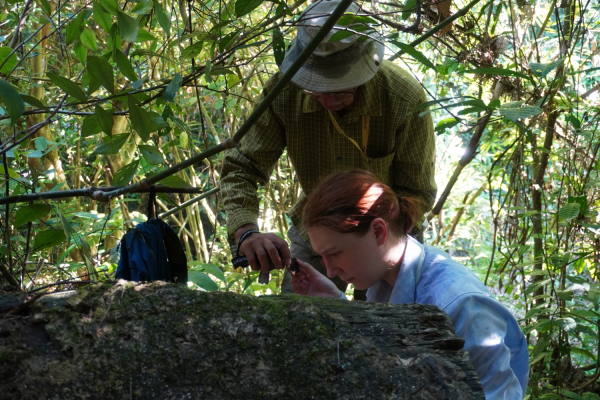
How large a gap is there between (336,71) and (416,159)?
0.57m

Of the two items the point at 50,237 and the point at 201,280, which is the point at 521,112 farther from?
the point at 50,237

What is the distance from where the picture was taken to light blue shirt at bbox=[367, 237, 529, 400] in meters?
1.24

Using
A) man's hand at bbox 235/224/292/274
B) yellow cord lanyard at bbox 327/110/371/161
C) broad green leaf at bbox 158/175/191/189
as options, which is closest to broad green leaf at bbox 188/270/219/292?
broad green leaf at bbox 158/175/191/189

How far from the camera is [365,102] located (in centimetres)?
216

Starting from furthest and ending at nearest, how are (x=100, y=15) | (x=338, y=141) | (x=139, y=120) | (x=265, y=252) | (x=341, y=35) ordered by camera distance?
(x=338, y=141) → (x=265, y=252) → (x=100, y=15) → (x=139, y=120) → (x=341, y=35)

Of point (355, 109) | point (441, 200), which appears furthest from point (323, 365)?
point (441, 200)

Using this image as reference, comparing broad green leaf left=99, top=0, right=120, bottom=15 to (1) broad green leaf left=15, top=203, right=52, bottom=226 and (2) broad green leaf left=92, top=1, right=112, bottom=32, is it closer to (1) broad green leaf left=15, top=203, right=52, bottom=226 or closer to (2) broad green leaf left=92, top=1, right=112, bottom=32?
(2) broad green leaf left=92, top=1, right=112, bottom=32

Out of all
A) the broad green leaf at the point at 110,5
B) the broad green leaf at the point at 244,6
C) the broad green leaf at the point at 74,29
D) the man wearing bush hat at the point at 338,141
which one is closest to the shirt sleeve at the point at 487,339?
the man wearing bush hat at the point at 338,141

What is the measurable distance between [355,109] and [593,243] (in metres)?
1.95

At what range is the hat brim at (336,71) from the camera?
1900mm

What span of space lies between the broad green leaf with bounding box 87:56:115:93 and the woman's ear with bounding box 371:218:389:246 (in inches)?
31.0

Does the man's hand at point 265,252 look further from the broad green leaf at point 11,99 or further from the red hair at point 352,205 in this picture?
the broad green leaf at point 11,99

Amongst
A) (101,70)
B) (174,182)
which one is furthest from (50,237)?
(101,70)

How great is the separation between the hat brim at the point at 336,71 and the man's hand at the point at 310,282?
0.63 m
